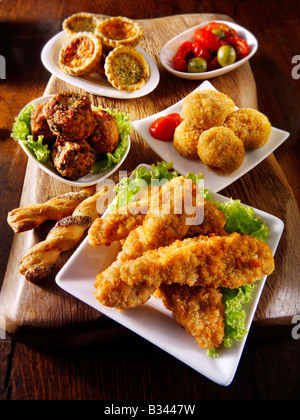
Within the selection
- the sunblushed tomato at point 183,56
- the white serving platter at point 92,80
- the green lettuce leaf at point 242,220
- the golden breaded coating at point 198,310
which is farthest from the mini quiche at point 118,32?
the golden breaded coating at point 198,310

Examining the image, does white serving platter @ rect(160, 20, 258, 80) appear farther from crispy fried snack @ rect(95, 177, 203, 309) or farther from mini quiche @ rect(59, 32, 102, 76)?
crispy fried snack @ rect(95, 177, 203, 309)

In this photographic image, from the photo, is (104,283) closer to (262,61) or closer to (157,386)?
(157,386)

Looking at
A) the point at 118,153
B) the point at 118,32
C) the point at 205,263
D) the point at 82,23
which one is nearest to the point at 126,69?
the point at 118,32

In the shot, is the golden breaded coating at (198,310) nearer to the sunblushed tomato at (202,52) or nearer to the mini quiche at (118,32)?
the mini quiche at (118,32)

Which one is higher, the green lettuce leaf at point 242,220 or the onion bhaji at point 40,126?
the onion bhaji at point 40,126

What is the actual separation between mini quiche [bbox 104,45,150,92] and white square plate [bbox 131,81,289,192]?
0.37 m

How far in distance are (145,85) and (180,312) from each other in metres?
1.76

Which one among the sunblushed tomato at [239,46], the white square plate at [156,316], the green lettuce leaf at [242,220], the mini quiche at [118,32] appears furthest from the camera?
the sunblushed tomato at [239,46]

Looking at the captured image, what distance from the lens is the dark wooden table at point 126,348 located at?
6.52 feet

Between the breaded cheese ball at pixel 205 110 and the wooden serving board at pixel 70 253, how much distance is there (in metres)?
0.35

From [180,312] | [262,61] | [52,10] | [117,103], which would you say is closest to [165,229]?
[180,312]

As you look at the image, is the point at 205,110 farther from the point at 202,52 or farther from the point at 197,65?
the point at 202,52

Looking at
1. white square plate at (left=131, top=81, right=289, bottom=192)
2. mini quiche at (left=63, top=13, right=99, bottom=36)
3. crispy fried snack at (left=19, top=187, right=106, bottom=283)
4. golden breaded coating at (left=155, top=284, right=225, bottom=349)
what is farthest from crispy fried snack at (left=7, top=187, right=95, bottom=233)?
mini quiche at (left=63, top=13, right=99, bottom=36)

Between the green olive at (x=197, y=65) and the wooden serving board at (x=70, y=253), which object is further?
the green olive at (x=197, y=65)
